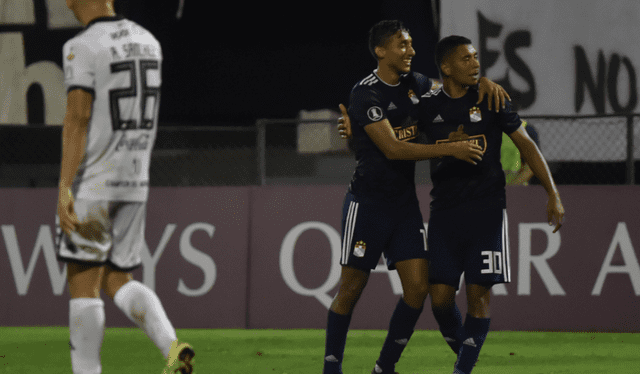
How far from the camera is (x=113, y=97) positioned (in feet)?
12.5

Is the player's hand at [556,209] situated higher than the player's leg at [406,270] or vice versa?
the player's hand at [556,209]

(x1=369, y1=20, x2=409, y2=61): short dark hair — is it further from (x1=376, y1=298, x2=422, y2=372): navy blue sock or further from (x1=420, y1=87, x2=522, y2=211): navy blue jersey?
(x1=376, y1=298, x2=422, y2=372): navy blue sock

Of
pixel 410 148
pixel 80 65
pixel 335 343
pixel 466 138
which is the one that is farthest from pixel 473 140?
pixel 80 65

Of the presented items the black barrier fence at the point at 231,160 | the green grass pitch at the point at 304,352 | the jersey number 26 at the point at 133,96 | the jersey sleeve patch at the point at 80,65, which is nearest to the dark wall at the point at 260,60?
the black barrier fence at the point at 231,160

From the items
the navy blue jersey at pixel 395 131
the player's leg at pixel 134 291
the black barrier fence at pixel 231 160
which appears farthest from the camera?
the black barrier fence at pixel 231 160

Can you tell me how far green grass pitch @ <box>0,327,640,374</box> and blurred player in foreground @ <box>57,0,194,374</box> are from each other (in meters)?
1.67

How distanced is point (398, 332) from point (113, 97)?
204cm

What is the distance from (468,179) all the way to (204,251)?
3.66 meters

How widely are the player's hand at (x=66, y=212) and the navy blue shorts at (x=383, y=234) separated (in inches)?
63.2

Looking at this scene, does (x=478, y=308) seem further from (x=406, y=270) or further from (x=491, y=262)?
(x=406, y=270)

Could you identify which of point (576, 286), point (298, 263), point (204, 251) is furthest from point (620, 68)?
point (204, 251)

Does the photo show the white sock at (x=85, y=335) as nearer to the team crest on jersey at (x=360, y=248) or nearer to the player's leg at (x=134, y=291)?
the player's leg at (x=134, y=291)

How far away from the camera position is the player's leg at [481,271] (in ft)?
14.6

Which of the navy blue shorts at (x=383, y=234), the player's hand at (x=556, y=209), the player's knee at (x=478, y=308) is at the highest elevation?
the player's hand at (x=556, y=209)
